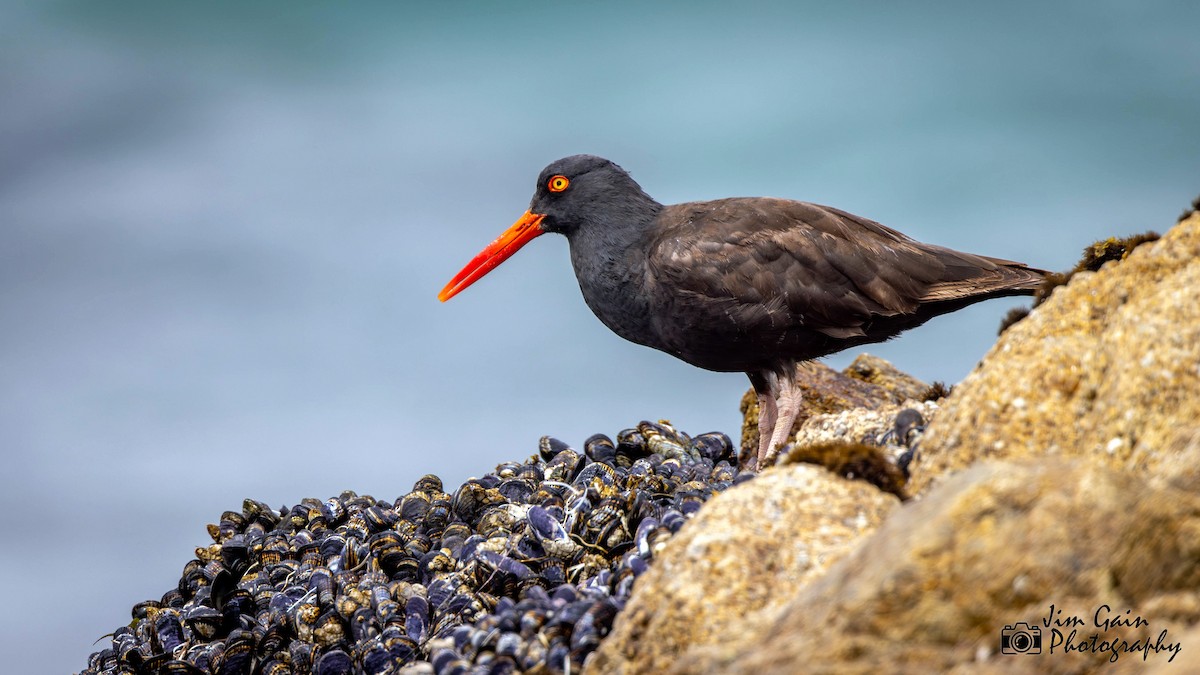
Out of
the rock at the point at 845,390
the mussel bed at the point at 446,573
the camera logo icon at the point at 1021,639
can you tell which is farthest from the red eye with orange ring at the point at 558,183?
the camera logo icon at the point at 1021,639

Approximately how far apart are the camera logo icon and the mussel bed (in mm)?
2060

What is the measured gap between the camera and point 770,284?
866 cm

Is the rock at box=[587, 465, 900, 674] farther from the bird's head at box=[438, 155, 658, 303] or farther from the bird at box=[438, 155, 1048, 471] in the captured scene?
the bird's head at box=[438, 155, 658, 303]

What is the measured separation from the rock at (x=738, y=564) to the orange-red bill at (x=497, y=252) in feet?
19.6

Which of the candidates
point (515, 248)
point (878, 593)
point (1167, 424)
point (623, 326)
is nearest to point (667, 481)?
point (623, 326)

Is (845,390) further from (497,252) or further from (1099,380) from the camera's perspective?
(1099,380)

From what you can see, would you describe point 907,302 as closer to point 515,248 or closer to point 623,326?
point 623,326

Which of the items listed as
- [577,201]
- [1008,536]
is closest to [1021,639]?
[1008,536]

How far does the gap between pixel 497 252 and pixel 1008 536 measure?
24.6 ft

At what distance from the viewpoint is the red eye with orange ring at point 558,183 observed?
995cm

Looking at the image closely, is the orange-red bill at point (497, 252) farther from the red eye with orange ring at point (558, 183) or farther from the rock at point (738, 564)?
the rock at point (738, 564)

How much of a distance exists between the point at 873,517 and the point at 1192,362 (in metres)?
1.52

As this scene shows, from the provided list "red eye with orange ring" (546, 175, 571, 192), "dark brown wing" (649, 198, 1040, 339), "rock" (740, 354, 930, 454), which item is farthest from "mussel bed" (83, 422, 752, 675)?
"red eye with orange ring" (546, 175, 571, 192)

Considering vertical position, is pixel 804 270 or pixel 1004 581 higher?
pixel 804 270
